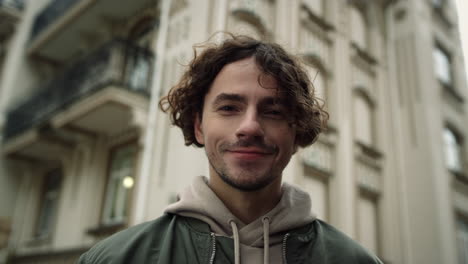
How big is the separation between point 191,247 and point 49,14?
431 inches

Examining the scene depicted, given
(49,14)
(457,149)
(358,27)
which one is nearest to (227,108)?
(358,27)

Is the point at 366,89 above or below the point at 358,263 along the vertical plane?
above

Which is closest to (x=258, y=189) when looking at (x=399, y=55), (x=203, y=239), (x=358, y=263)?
(x=203, y=239)

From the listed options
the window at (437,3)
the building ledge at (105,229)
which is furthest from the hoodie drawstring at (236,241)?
the window at (437,3)

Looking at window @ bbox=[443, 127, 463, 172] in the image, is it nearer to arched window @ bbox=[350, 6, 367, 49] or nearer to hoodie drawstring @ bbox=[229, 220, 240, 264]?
arched window @ bbox=[350, 6, 367, 49]

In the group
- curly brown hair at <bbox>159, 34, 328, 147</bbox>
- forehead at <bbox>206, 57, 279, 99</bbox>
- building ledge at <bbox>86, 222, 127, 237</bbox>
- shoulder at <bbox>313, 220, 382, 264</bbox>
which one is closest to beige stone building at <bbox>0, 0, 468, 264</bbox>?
building ledge at <bbox>86, 222, 127, 237</bbox>

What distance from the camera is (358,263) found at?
1600 mm

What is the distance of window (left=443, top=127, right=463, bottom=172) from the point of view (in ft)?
33.7

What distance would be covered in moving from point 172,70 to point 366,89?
5.23 meters

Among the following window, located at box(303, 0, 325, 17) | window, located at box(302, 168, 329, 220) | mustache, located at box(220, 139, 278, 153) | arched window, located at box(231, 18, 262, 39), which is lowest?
mustache, located at box(220, 139, 278, 153)

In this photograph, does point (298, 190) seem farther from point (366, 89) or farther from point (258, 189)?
point (366, 89)

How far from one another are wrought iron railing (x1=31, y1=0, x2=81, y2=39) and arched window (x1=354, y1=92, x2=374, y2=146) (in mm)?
7204

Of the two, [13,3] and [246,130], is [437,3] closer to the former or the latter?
[13,3]

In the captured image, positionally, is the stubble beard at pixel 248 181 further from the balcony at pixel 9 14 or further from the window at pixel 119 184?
the balcony at pixel 9 14
